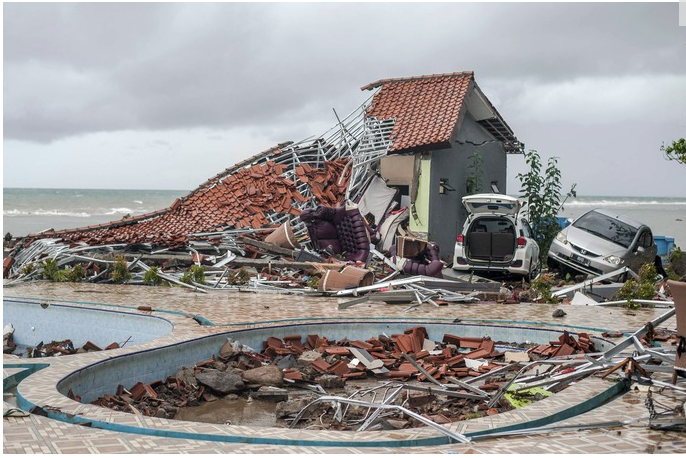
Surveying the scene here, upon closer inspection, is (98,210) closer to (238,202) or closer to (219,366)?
(238,202)

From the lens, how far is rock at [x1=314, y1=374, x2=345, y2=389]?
9500 millimetres

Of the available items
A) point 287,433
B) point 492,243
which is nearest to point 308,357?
point 287,433

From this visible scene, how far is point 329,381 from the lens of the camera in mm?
9508

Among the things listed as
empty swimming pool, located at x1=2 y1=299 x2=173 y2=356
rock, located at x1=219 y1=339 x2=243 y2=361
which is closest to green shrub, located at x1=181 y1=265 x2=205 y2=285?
empty swimming pool, located at x1=2 y1=299 x2=173 y2=356

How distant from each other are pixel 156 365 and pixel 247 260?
9998 mm

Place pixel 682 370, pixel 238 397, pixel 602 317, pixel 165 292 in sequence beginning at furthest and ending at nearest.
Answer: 1. pixel 165 292
2. pixel 602 317
3. pixel 238 397
4. pixel 682 370

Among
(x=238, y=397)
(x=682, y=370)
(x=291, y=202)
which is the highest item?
(x=291, y=202)

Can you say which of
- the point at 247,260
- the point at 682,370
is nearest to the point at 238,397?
the point at 682,370

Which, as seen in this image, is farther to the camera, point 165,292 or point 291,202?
point 291,202

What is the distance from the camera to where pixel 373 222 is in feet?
77.7

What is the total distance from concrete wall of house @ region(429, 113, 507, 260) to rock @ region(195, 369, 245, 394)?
48.9 ft

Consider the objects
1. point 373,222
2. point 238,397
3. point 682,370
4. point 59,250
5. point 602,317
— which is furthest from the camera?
point 373,222

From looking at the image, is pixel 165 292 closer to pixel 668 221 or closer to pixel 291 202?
pixel 291 202

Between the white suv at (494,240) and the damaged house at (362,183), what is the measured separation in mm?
2808
